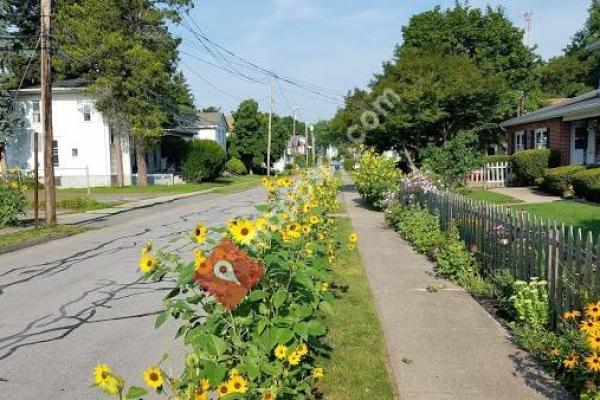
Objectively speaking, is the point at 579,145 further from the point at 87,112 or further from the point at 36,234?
the point at 87,112

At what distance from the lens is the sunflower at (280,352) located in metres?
3.20

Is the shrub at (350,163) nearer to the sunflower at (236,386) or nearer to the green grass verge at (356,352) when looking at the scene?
the green grass verge at (356,352)

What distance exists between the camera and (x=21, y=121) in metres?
37.8

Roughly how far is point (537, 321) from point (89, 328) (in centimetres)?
486

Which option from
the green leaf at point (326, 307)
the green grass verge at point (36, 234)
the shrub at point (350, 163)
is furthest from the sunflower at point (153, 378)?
the shrub at point (350, 163)

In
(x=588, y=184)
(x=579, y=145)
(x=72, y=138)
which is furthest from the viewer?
(x=72, y=138)

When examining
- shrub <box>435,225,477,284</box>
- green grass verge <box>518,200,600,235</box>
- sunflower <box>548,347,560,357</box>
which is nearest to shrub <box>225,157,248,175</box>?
green grass verge <box>518,200,600,235</box>

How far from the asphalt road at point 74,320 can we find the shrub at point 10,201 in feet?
12.0

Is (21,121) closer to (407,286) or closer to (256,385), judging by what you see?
(407,286)

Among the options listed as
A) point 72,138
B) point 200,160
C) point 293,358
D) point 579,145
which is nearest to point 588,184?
point 579,145

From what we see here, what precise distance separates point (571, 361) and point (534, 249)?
6.86ft

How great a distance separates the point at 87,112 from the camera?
37656mm

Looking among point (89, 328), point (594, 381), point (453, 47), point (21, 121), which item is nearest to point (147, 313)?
point (89, 328)

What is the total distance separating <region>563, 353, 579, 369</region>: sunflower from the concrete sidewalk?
0.22 meters
